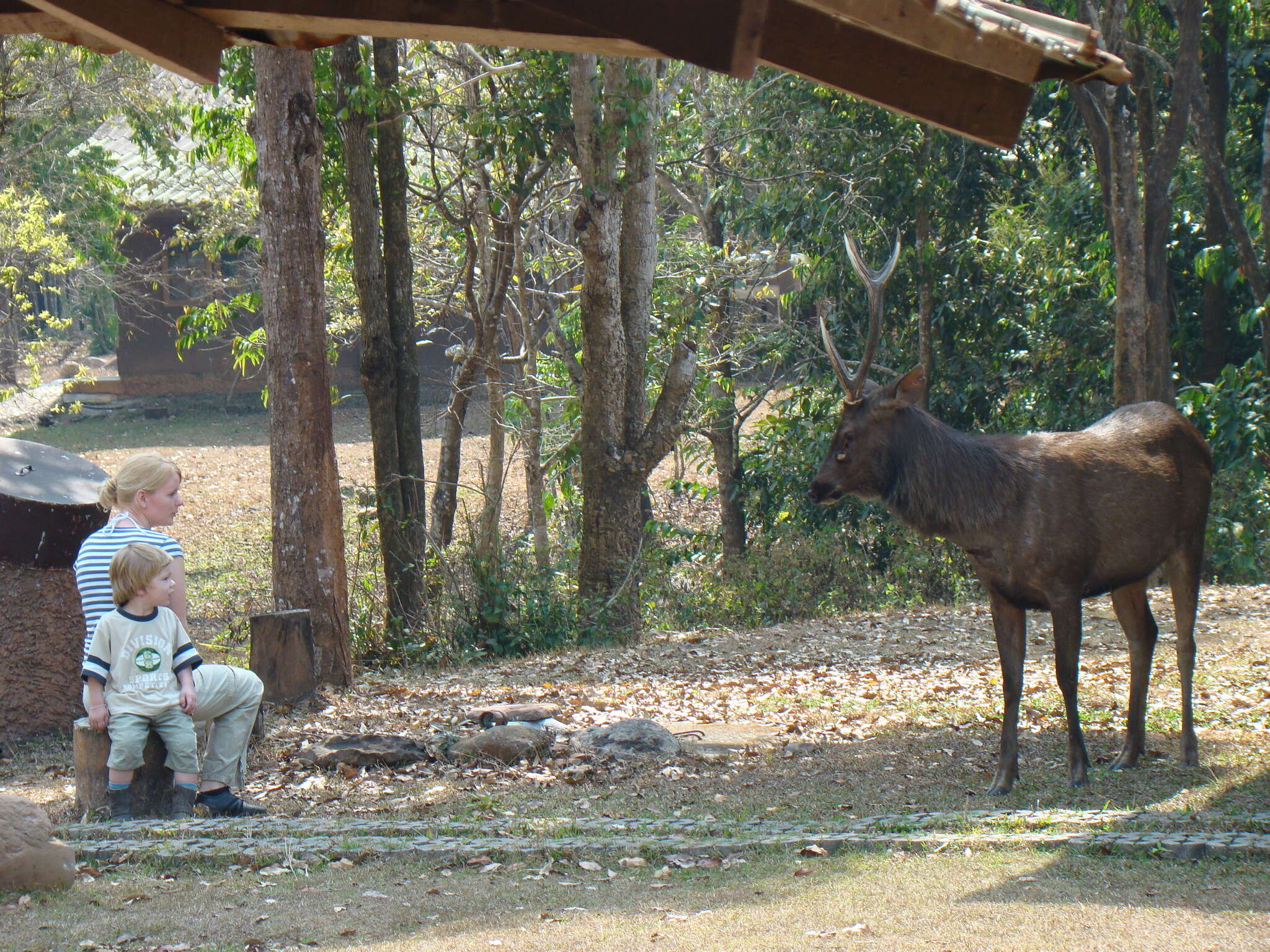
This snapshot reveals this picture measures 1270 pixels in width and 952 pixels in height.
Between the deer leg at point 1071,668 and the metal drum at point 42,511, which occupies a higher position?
the metal drum at point 42,511

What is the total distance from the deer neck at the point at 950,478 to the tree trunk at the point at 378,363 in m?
6.54

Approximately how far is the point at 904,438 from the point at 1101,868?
106 inches

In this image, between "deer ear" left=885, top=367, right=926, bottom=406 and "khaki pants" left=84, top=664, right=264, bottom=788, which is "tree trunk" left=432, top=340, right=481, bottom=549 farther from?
"deer ear" left=885, top=367, right=926, bottom=406

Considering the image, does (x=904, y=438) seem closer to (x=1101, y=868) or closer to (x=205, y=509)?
(x=1101, y=868)

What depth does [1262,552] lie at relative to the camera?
1448cm

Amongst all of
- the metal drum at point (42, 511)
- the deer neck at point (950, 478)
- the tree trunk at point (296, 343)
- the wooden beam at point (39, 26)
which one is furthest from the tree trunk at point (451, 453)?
the wooden beam at point (39, 26)

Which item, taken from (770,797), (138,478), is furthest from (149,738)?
(770,797)

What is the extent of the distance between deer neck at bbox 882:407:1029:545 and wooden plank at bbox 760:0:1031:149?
3138mm

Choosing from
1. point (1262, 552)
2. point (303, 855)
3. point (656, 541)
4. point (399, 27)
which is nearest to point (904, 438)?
point (303, 855)

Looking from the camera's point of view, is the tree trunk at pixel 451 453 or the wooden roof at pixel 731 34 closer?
the wooden roof at pixel 731 34

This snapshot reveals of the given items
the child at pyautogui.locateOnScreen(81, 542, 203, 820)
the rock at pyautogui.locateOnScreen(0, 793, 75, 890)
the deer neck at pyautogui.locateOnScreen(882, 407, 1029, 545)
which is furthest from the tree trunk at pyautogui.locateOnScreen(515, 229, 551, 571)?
the rock at pyautogui.locateOnScreen(0, 793, 75, 890)

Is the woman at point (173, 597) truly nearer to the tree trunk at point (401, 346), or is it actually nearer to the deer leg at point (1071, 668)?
the deer leg at point (1071, 668)

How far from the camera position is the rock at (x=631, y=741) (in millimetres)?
7262

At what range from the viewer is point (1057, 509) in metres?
6.55
